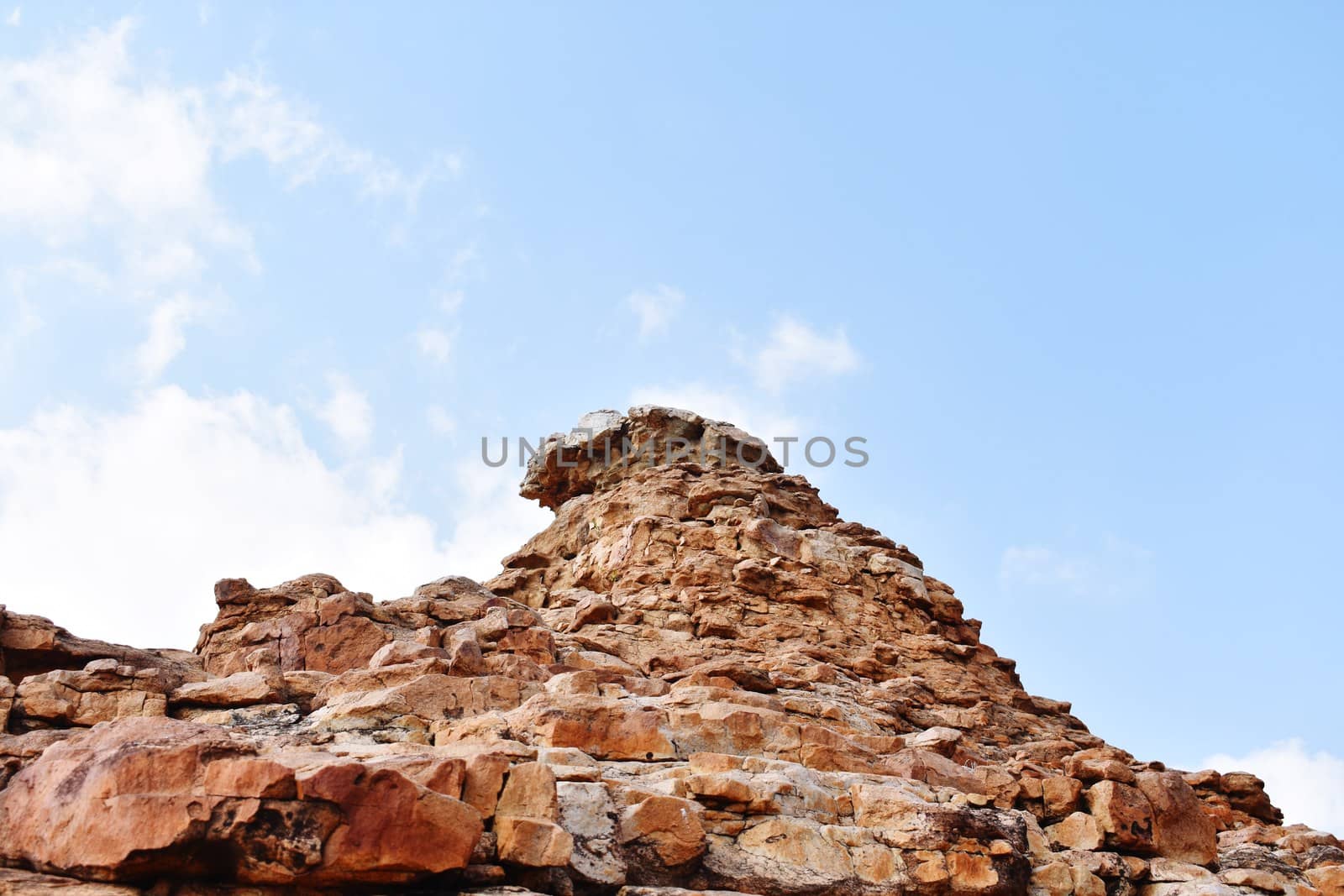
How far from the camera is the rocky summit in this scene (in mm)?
8664

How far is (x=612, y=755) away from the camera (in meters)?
13.2

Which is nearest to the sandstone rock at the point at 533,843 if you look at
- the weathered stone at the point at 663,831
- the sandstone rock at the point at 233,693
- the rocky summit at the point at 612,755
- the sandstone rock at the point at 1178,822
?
the rocky summit at the point at 612,755

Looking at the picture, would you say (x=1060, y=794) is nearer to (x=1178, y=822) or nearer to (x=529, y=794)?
(x=1178, y=822)

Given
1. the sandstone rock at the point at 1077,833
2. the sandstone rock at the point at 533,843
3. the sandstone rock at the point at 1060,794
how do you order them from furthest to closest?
the sandstone rock at the point at 1060,794 < the sandstone rock at the point at 1077,833 < the sandstone rock at the point at 533,843

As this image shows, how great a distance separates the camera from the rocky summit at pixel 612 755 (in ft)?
28.4

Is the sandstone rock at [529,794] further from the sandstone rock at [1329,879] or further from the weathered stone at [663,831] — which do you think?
the sandstone rock at [1329,879]

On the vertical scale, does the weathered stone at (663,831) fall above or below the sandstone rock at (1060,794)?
below

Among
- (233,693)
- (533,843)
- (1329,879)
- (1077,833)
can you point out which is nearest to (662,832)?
(533,843)

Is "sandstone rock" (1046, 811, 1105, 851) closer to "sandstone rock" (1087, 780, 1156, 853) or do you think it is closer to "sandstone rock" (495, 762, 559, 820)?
"sandstone rock" (1087, 780, 1156, 853)

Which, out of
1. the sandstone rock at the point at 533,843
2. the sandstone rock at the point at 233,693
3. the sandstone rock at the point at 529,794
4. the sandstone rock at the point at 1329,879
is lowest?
the sandstone rock at the point at 1329,879

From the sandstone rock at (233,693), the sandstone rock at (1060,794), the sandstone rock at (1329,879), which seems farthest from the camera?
the sandstone rock at (1060,794)

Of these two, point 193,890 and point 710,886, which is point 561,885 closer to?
point 710,886

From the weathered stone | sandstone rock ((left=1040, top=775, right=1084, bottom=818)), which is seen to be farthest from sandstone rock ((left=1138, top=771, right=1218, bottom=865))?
the weathered stone

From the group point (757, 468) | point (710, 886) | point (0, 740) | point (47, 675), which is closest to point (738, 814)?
point (710, 886)
